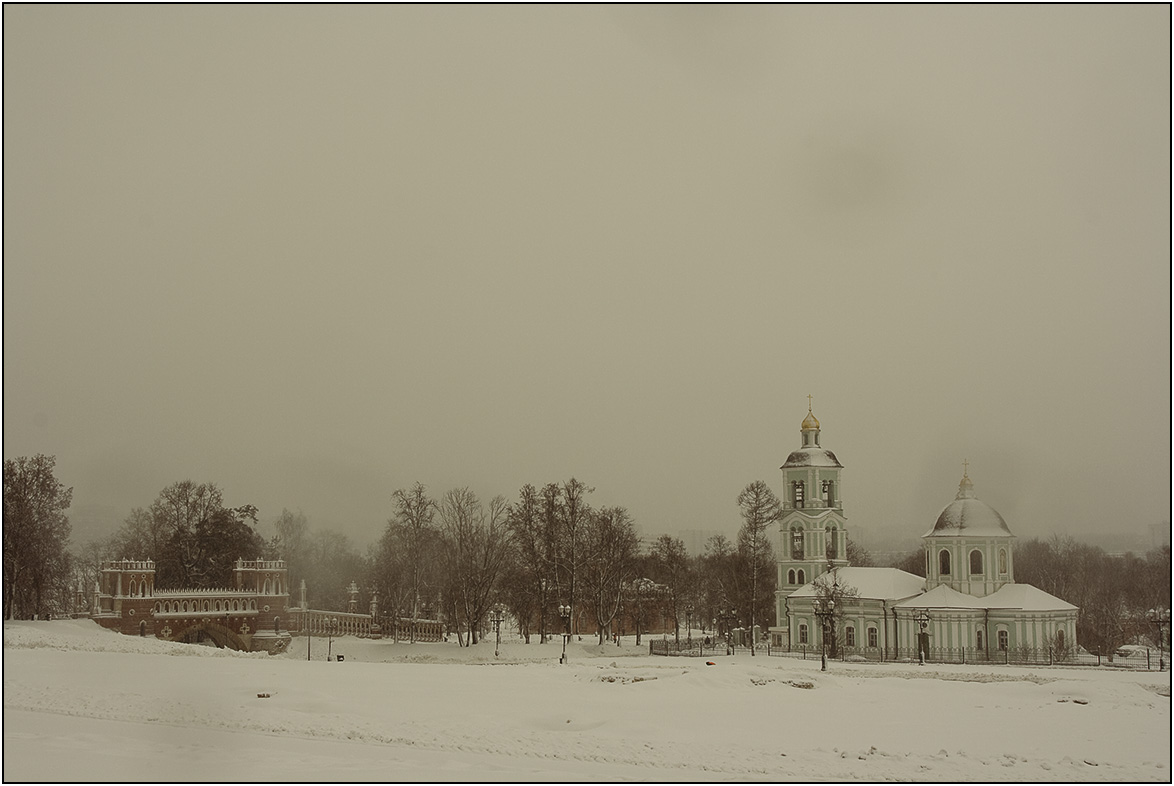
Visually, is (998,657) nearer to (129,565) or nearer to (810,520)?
(810,520)

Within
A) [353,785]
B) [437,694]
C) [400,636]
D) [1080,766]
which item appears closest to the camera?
[353,785]

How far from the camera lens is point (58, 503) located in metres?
46.9

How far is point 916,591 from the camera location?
45062mm

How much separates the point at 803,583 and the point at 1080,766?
29.6 meters

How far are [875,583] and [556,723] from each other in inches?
1018

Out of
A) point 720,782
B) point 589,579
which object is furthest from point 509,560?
point 720,782

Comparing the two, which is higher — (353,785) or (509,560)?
(509,560)

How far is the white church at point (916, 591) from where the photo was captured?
41.6 m

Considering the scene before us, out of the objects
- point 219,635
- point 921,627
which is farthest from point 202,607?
point 921,627

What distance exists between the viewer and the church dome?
146 ft

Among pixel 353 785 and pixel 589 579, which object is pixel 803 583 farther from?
pixel 353 785

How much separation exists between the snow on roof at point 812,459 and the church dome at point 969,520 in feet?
19.4

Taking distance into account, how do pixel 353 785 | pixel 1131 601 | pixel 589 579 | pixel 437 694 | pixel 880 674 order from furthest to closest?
1. pixel 1131 601
2. pixel 589 579
3. pixel 880 674
4. pixel 437 694
5. pixel 353 785

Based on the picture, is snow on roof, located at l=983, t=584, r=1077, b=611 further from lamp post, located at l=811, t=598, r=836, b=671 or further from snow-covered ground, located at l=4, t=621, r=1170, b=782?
snow-covered ground, located at l=4, t=621, r=1170, b=782
